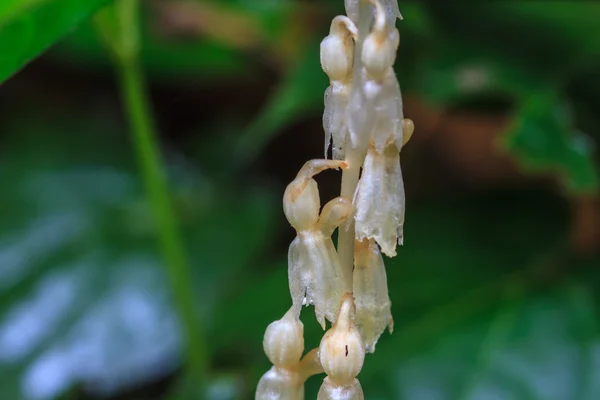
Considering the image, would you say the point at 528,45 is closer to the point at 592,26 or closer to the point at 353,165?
the point at 592,26

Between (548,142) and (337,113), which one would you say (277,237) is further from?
(337,113)

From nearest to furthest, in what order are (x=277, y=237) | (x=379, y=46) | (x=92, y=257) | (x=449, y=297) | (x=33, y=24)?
(x=379, y=46)
(x=33, y=24)
(x=449, y=297)
(x=92, y=257)
(x=277, y=237)

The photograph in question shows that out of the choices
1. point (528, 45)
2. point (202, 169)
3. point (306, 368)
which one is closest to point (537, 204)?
point (528, 45)

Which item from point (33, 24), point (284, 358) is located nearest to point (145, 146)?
point (33, 24)

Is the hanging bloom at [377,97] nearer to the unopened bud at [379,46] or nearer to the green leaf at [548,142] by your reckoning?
the unopened bud at [379,46]

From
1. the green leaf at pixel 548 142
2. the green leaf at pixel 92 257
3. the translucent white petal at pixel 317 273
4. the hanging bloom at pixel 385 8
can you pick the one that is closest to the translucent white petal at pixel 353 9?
the hanging bloom at pixel 385 8

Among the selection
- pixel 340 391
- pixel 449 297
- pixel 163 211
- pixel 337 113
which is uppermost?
pixel 163 211

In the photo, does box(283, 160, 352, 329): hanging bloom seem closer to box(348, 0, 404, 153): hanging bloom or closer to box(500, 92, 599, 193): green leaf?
box(348, 0, 404, 153): hanging bloom
